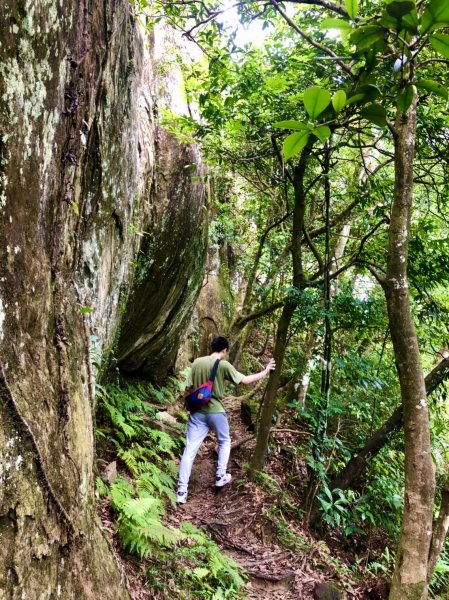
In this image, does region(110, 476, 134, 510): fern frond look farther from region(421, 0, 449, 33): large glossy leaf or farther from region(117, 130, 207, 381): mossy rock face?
region(421, 0, 449, 33): large glossy leaf

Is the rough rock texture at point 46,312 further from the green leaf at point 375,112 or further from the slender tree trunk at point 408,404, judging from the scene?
the slender tree trunk at point 408,404

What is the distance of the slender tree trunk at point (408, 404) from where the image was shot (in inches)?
121

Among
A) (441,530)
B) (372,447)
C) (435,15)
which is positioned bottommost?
(441,530)

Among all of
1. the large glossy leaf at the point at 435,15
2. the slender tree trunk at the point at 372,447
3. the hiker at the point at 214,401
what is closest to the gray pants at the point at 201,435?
the hiker at the point at 214,401

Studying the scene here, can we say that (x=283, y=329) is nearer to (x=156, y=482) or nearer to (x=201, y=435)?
(x=201, y=435)

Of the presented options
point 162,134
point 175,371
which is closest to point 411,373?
point 162,134

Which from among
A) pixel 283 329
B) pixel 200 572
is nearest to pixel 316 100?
pixel 200 572

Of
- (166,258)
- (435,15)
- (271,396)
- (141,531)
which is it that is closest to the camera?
(435,15)

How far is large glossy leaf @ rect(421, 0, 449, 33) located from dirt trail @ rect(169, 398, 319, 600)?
5.15 meters

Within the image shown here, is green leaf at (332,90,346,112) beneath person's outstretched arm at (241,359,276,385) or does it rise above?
above

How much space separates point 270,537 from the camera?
5594 millimetres

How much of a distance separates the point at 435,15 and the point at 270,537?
6.08 metres

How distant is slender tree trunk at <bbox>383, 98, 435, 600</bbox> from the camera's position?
308cm

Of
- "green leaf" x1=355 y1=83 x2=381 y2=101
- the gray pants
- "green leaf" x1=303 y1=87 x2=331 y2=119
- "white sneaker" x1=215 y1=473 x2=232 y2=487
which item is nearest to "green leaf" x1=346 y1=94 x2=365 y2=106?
"green leaf" x1=355 y1=83 x2=381 y2=101
